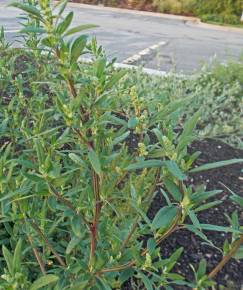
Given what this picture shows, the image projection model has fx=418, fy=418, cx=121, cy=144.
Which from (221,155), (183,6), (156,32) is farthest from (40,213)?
(183,6)

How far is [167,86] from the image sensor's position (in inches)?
169

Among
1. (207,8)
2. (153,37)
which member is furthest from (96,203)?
(207,8)

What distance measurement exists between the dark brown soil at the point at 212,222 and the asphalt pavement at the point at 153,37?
12.2 ft

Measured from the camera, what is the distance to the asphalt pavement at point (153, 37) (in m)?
8.20

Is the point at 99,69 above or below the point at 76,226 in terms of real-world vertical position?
above

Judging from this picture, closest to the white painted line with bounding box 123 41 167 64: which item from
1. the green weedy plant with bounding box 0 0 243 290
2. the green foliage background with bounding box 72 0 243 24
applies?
the green foliage background with bounding box 72 0 243 24

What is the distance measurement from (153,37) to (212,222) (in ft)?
28.2

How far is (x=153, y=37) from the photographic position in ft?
34.5

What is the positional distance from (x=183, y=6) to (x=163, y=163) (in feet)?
48.0

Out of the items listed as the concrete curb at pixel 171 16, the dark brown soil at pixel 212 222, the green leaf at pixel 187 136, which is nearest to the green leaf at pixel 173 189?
the green leaf at pixel 187 136

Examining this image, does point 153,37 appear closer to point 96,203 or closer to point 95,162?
point 96,203

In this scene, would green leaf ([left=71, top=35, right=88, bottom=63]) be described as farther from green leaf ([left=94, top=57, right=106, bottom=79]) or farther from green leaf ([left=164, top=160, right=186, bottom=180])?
green leaf ([left=164, top=160, right=186, bottom=180])

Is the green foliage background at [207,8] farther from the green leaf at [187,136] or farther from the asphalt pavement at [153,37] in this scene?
the green leaf at [187,136]

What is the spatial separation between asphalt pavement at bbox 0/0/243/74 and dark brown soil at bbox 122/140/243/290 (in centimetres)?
372
